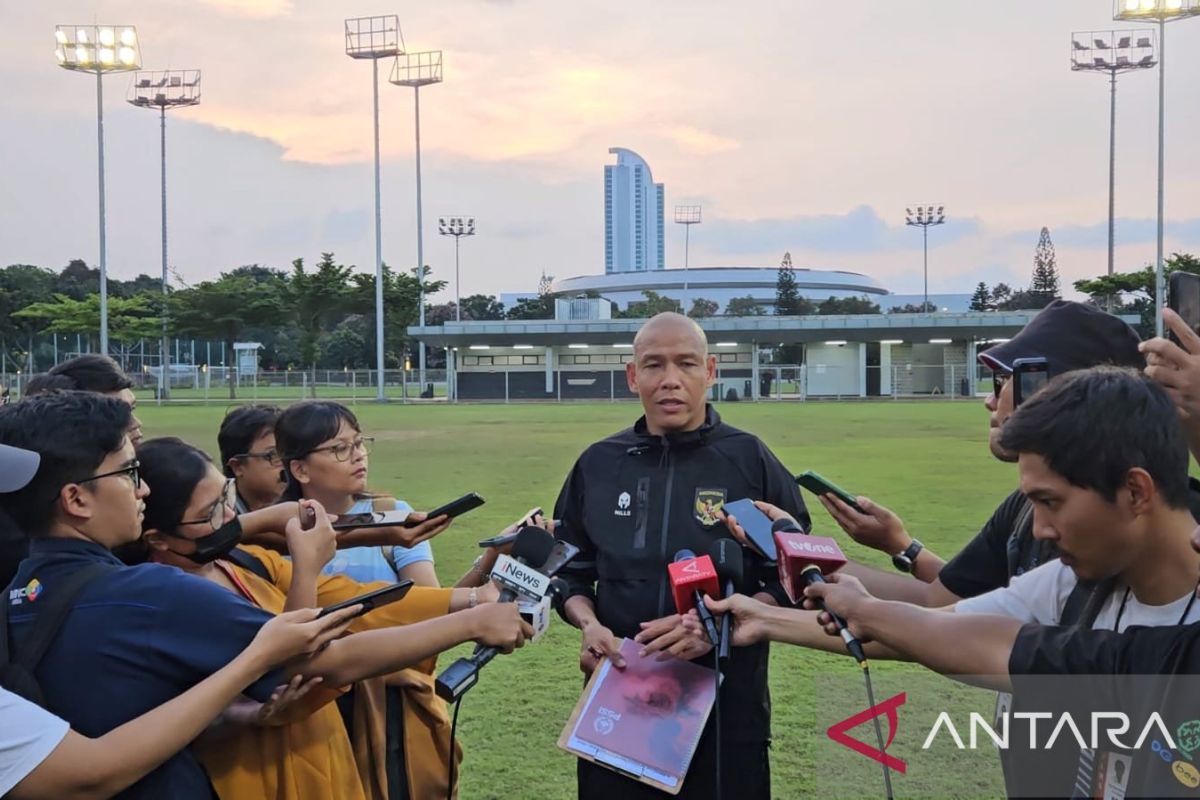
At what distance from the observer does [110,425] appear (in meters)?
2.13

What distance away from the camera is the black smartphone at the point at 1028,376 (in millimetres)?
2412

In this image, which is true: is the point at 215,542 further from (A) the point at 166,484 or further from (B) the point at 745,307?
(B) the point at 745,307

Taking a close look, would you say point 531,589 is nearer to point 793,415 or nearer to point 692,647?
point 692,647

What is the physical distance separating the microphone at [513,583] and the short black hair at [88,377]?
2968 mm

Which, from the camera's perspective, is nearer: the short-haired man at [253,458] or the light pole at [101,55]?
the short-haired man at [253,458]

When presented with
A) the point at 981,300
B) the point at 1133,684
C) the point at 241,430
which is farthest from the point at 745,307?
the point at 1133,684

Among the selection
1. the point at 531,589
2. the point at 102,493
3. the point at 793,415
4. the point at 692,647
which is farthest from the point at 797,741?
the point at 793,415

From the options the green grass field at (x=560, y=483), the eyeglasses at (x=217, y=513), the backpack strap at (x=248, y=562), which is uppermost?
the eyeglasses at (x=217, y=513)

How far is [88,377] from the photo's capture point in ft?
15.1

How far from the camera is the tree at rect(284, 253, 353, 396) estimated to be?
50.2 m

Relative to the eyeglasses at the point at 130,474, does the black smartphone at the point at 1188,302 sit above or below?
above

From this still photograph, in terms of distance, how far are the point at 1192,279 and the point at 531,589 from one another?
176 centimetres

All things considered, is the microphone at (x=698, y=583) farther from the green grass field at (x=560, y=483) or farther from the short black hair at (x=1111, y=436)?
the green grass field at (x=560, y=483)

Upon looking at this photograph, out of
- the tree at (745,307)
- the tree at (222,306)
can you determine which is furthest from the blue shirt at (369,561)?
the tree at (745,307)
